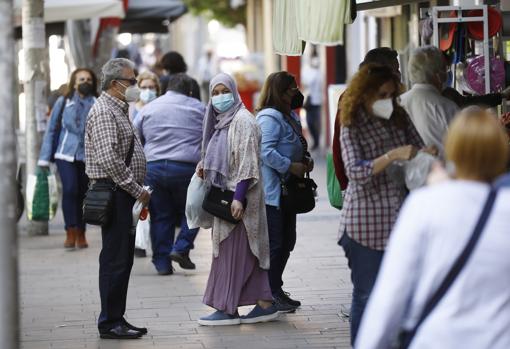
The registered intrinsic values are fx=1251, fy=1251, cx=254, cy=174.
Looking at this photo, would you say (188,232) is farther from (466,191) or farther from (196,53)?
(196,53)

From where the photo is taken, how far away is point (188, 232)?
1054 cm

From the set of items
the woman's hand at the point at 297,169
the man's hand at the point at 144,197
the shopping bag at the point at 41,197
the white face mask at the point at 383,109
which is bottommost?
the shopping bag at the point at 41,197

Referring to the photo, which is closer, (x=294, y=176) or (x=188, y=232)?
(x=294, y=176)

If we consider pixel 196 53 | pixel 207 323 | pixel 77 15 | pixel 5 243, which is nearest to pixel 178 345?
pixel 207 323

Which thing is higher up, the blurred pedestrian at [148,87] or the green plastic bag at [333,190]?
the blurred pedestrian at [148,87]

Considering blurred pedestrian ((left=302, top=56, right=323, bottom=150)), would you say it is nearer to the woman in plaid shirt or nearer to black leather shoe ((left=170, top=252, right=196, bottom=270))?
black leather shoe ((left=170, top=252, right=196, bottom=270))

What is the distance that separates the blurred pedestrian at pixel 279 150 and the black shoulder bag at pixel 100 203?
1.20 m

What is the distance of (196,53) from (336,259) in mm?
35360

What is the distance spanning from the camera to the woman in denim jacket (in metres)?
12.0

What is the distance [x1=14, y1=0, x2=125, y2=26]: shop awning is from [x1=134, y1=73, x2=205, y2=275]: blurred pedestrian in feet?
18.5

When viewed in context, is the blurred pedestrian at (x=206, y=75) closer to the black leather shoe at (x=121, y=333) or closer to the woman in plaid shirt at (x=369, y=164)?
the black leather shoe at (x=121, y=333)

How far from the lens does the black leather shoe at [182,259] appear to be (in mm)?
10609

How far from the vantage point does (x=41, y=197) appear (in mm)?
13172

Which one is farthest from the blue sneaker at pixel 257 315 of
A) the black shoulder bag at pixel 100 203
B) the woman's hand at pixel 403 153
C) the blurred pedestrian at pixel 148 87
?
the blurred pedestrian at pixel 148 87
